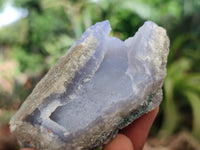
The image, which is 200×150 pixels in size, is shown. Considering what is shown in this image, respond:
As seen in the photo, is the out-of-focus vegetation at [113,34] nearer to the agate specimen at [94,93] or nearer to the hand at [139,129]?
the hand at [139,129]

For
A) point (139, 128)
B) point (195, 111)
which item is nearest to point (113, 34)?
point (195, 111)

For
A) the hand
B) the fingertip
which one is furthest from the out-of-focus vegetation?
the fingertip

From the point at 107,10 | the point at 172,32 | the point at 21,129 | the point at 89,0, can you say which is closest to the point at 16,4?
the point at 107,10

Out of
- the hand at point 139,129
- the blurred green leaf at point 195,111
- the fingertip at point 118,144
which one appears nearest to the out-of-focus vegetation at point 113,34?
the blurred green leaf at point 195,111

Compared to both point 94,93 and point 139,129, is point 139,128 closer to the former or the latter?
point 139,129

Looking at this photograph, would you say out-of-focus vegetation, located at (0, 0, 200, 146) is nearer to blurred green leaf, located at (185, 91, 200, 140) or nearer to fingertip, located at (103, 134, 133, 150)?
blurred green leaf, located at (185, 91, 200, 140)

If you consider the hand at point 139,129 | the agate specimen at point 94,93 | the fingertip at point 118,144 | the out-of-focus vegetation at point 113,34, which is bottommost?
the out-of-focus vegetation at point 113,34
